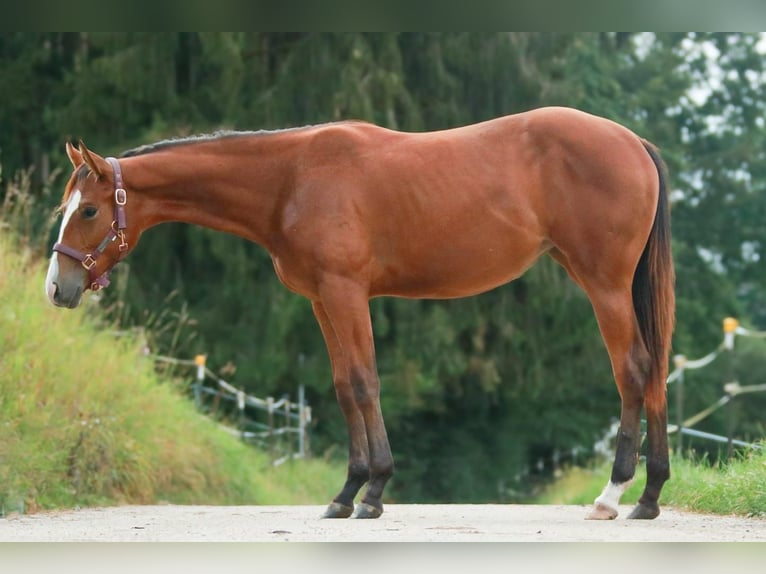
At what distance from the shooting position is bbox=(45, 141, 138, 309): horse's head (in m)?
6.29

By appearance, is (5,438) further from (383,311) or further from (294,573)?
(383,311)

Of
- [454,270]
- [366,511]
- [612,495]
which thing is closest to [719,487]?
[612,495]

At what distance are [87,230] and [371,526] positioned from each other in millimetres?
2146

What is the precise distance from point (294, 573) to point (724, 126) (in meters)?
21.1

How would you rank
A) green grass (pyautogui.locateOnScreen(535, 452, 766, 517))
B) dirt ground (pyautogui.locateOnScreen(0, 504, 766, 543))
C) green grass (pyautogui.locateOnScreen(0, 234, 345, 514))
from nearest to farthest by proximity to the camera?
dirt ground (pyautogui.locateOnScreen(0, 504, 766, 543)) < green grass (pyautogui.locateOnScreen(535, 452, 766, 517)) < green grass (pyautogui.locateOnScreen(0, 234, 345, 514))

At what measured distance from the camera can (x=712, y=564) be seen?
4406 mm

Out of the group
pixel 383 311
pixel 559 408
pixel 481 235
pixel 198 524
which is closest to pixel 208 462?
pixel 198 524

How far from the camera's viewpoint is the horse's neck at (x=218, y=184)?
256 inches

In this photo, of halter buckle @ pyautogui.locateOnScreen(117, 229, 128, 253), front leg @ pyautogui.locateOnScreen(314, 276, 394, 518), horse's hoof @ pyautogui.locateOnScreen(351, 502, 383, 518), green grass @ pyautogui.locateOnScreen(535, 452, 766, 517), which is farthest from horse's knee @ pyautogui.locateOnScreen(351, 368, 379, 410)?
green grass @ pyautogui.locateOnScreen(535, 452, 766, 517)

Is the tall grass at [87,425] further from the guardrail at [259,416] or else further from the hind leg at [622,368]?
the hind leg at [622,368]

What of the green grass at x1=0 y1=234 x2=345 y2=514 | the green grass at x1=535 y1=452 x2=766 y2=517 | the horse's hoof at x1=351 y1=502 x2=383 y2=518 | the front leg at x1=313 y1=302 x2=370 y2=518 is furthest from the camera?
the green grass at x1=0 y1=234 x2=345 y2=514

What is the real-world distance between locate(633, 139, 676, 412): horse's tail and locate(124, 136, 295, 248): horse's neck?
79.1 inches

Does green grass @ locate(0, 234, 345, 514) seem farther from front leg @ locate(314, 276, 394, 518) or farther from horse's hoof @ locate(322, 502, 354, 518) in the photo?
front leg @ locate(314, 276, 394, 518)

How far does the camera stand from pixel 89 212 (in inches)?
250
